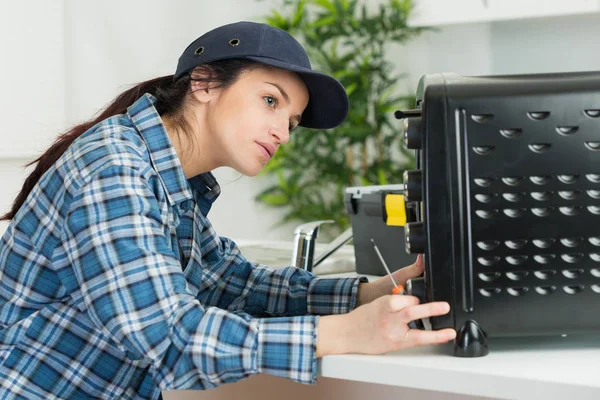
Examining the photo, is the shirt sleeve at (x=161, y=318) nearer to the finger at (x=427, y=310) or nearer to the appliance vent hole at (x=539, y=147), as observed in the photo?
A: the finger at (x=427, y=310)

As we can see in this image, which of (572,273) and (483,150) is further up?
(483,150)

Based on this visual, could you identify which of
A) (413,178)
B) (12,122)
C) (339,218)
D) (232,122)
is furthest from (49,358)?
(339,218)

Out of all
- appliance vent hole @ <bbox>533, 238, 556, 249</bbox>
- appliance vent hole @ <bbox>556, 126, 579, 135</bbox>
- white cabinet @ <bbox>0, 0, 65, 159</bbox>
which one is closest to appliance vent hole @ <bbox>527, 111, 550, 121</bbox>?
appliance vent hole @ <bbox>556, 126, 579, 135</bbox>

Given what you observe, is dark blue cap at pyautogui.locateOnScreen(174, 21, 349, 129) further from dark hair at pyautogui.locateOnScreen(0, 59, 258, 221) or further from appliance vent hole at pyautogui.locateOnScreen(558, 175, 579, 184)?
appliance vent hole at pyautogui.locateOnScreen(558, 175, 579, 184)

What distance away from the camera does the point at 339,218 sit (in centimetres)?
393

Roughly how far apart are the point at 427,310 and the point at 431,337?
30 millimetres

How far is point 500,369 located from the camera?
79cm

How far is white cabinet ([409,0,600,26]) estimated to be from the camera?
3115 mm

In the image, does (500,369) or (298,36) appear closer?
(500,369)

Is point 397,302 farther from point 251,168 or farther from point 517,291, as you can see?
point 251,168

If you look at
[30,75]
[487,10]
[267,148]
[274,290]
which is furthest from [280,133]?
[487,10]

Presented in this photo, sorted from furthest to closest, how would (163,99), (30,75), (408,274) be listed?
(30,75) → (163,99) → (408,274)

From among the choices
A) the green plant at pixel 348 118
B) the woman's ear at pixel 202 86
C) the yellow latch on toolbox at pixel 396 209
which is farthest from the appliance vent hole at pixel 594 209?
the green plant at pixel 348 118

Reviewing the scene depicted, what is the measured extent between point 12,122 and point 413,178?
239 cm
